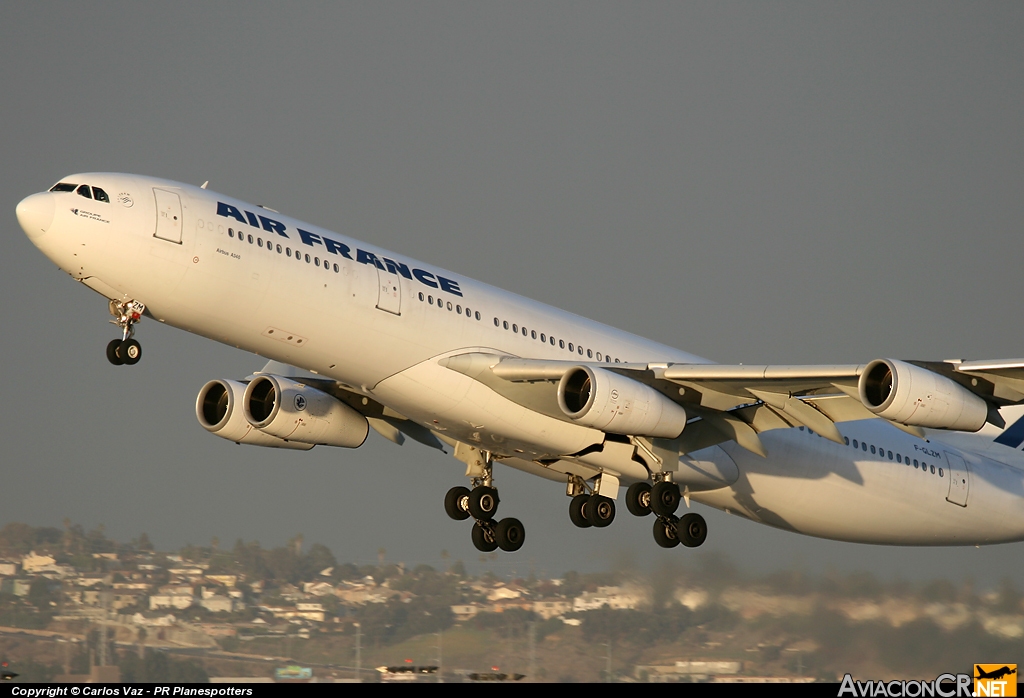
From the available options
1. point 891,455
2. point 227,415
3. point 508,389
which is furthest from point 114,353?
point 891,455

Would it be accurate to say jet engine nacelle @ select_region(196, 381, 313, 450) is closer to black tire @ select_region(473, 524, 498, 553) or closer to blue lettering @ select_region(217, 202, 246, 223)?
black tire @ select_region(473, 524, 498, 553)

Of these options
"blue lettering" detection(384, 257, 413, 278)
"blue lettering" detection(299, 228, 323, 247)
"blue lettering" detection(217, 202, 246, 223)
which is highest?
"blue lettering" detection(217, 202, 246, 223)

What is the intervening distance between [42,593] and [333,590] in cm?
921

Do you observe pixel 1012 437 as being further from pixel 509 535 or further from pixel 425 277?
pixel 425 277

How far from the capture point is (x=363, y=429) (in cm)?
3266

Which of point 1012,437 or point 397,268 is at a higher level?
point 397,268

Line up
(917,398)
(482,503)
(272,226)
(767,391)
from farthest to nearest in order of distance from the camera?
(482,503), (767,391), (272,226), (917,398)

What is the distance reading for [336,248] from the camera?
26766mm

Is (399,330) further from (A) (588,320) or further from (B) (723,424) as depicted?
(B) (723,424)

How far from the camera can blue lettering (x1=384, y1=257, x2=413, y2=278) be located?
2730 cm

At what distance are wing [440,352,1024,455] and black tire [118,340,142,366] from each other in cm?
647

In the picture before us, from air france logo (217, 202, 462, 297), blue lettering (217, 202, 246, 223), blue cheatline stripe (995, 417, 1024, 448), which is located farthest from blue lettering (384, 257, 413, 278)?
blue cheatline stripe (995, 417, 1024, 448)

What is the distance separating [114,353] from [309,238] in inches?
185

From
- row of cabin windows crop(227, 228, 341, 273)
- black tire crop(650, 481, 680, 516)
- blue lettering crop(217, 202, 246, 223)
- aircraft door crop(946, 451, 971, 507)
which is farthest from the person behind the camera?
aircraft door crop(946, 451, 971, 507)
